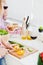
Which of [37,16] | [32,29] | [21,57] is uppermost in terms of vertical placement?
[37,16]

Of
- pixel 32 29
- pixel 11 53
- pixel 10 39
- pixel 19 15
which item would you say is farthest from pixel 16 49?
pixel 19 15

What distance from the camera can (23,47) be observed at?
1.15 meters

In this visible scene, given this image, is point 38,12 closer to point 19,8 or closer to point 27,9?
point 27,9

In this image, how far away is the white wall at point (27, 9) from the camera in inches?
55.7

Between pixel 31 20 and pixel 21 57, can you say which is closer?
pixel 21 57

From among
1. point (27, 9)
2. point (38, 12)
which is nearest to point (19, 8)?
point (27, 9)

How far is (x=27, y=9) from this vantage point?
60.0 inches

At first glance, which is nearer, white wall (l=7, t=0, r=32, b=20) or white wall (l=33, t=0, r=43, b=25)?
white wall (l=33, t=0, r=43, b=25)

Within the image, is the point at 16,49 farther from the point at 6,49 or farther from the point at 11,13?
the point at 11,13

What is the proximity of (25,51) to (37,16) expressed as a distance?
1.56ft

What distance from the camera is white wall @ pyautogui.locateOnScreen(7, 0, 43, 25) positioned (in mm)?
1414

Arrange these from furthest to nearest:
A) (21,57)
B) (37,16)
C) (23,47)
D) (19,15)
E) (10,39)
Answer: (19,15)
(37,16)
(10,39)
(23,47)
(21,57)

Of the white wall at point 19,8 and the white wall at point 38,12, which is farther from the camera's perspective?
the white wall at point 19,8

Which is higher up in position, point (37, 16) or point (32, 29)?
point (37, 16)
